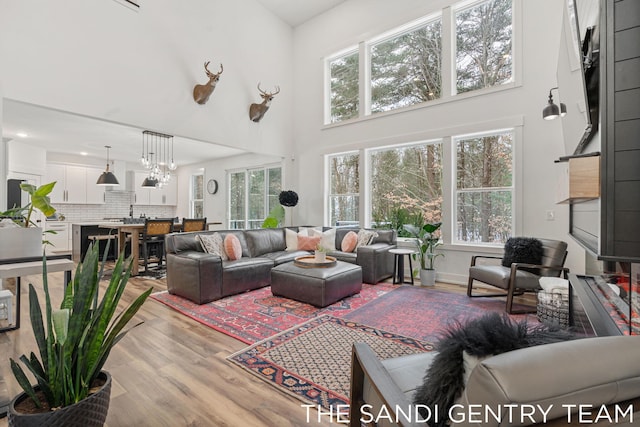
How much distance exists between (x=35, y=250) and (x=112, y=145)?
608 centimetres

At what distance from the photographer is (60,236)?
25.1 feet

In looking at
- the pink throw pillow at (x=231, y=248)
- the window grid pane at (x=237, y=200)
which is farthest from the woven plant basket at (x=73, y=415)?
the window grid pane at (x=237, y=200)

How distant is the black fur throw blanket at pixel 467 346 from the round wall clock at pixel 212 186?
28.0 ft

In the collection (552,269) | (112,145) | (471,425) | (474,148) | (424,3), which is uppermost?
(424,3)

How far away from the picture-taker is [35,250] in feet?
6.09

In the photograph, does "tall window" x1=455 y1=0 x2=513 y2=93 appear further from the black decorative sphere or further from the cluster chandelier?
the cluster chandelier

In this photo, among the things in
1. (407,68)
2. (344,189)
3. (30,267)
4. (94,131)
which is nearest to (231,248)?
(30,267)

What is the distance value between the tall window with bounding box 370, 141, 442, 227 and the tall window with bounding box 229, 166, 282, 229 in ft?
8.76

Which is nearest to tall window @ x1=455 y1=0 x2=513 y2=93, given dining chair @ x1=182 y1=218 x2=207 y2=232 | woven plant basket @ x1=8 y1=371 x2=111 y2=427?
dining chair @ x1=182 y1=218 x2=207 y2=232

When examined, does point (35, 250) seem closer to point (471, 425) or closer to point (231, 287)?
point (231, 287)

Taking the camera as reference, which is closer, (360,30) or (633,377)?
(633,377)

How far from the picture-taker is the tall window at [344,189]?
19.5 feet

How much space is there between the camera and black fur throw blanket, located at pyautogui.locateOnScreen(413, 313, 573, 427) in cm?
72

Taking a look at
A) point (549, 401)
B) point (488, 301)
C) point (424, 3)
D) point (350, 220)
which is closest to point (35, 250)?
point (549, 401)
